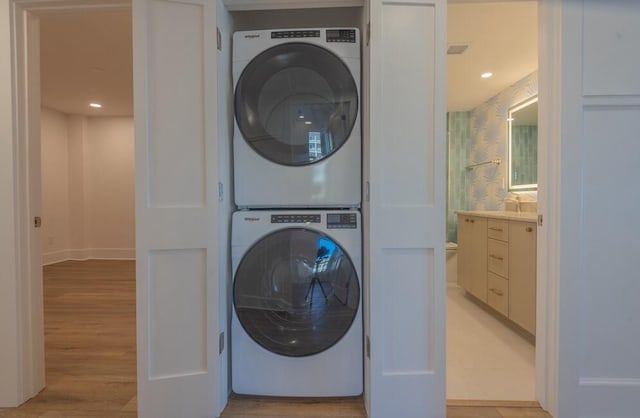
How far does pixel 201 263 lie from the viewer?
141 centimetres

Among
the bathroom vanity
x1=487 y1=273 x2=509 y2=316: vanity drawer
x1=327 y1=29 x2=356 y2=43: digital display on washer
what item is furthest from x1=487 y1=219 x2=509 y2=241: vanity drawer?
x1=327 y1=29 x2=356 y2=43: digital display on washer

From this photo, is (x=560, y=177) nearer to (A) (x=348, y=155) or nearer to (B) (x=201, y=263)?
(A) (x=348, y=155)

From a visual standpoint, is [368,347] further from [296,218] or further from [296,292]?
[296,218]

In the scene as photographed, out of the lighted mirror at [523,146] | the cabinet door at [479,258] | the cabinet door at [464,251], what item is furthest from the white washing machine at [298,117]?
the lighted mirror at [523,146]

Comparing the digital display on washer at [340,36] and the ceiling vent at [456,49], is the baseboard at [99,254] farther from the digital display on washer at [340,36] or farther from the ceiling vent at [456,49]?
the ceiling vent at [456,49]

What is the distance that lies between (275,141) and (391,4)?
0.78 m

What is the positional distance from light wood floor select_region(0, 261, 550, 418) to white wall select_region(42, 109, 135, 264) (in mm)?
2089

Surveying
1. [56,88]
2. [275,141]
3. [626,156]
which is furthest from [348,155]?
[56,88]

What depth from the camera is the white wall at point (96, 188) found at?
5.02m

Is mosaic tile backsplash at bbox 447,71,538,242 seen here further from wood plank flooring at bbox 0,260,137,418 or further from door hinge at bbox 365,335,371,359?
wood plank flooring at bbox 0,260,137,418

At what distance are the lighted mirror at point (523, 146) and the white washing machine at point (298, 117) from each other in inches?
92.3

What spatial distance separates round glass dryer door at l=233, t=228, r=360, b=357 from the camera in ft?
4.85

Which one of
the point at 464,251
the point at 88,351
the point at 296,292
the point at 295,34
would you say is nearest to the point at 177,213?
the point at 296,292

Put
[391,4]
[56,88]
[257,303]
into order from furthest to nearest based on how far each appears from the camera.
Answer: [56,88], [257,303], [391,4]
